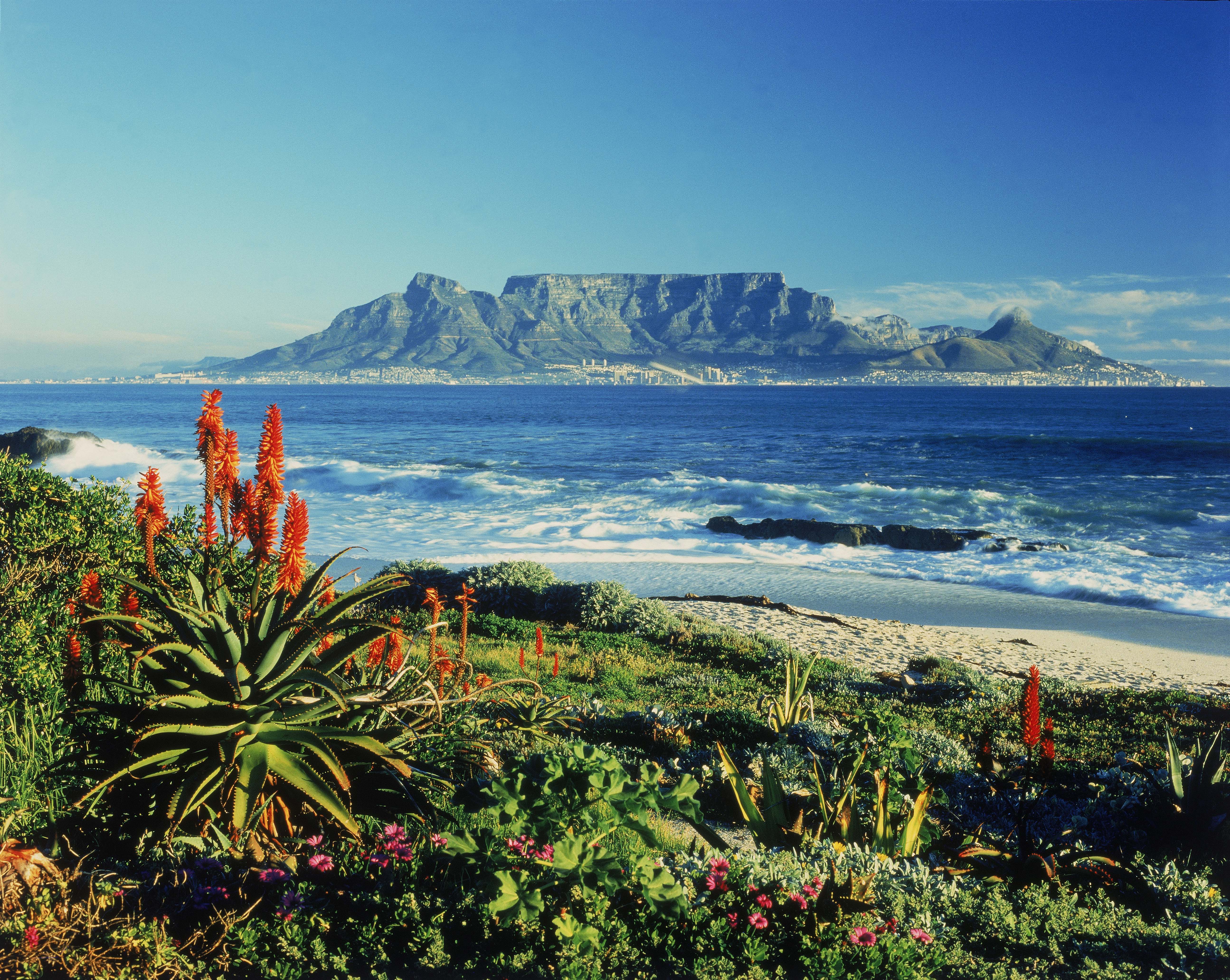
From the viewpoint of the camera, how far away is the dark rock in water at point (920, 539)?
85.6ft

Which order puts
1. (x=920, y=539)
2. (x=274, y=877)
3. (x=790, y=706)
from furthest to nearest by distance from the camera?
(x=920, y=539) < (x=790, y=706) < (x=274, y=877)

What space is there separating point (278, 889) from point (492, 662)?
18.4 feet

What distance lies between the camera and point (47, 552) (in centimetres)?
611

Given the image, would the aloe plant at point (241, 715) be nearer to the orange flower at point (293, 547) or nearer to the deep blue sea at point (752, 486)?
the orange flower at point (293, 547)

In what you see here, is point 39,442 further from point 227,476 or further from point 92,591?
point 227,476

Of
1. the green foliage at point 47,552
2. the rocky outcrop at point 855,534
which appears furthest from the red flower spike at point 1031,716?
the rocky outcrop at point 855,534

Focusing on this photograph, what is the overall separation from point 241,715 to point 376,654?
1.65 meters

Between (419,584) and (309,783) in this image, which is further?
(419,584)

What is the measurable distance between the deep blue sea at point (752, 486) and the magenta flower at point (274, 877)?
1626cm

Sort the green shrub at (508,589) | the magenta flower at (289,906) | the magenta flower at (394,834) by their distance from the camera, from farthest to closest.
→ the green shrub at (508,589) < the magenta flower at (394,834) < the magenta flower at (289,906)

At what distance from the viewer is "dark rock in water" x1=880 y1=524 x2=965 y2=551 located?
2609 cm

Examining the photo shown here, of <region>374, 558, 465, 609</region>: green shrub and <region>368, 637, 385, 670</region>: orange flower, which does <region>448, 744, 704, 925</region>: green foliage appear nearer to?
<region>368, 637, 385, 670</region>: orange flower

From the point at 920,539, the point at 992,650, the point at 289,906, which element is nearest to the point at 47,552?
the point at 289,906

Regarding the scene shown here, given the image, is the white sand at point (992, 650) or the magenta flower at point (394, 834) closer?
the magenta flower at point (394, 834)
